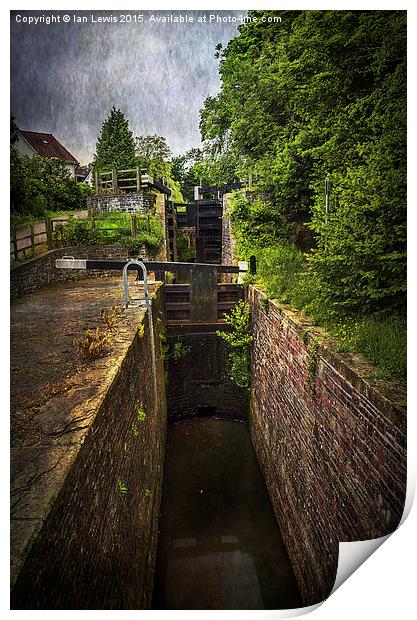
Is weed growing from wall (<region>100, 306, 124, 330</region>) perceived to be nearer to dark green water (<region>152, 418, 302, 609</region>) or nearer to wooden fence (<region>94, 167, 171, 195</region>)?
wooden fence (<region>94, 167, 171, 195</region>)

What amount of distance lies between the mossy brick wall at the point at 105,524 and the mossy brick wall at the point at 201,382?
230 cm

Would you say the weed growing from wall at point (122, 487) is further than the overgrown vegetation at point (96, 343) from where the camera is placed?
No

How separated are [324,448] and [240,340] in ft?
9.13

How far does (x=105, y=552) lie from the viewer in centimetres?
182

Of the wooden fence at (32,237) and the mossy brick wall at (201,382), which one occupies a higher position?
the wooden fence at (32,237)

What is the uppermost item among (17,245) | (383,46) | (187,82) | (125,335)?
(383,46)

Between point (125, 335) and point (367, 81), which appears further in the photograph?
point (125, 335)

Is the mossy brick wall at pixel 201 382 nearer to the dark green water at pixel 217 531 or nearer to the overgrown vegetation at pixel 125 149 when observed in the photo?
the dark green water at pixel 217 531

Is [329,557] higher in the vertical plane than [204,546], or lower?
higher

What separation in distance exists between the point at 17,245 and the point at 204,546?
9.17 ft

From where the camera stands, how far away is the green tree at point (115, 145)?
2.12 metres

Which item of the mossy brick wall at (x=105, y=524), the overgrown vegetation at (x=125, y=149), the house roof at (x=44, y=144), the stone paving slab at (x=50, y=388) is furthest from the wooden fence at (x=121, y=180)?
the mossy brick wall at (x=105, y=524)

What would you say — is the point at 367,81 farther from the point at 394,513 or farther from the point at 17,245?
the point at 394,513

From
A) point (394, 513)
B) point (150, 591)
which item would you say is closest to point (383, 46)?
point (394, 513)
